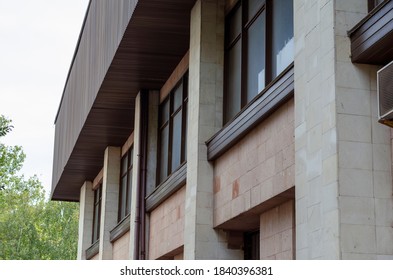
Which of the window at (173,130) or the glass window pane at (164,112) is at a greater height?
the glass window pane at (164,112)

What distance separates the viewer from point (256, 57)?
16484 millimetres

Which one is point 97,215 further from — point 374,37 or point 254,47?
point 374,37

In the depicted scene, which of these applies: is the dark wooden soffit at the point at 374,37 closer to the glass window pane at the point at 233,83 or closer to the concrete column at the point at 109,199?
the glass window pane at the point at 233,83

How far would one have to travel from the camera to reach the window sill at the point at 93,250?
A: 113 feet

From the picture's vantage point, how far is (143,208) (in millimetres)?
24719

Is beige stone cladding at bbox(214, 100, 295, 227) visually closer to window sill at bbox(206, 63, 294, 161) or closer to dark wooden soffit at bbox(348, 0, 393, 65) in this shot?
window sill at bbox(206, 63, 294, 161)

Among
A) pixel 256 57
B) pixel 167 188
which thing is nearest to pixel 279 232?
pixel 256 57

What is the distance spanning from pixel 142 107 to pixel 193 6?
21.8 feet

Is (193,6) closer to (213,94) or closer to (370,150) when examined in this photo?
(213,94)

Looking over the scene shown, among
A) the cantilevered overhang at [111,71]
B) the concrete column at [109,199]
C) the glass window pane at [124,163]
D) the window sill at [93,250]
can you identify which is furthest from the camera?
the window sill at [93,250]

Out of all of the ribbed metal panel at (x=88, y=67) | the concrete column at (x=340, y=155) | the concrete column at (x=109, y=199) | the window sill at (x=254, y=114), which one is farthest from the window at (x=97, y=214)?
the concrete column at (x=340, y=155)

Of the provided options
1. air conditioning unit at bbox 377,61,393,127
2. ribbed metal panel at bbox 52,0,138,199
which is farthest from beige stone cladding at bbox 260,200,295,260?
ribbed metal panel at bbox 52,0,138,199

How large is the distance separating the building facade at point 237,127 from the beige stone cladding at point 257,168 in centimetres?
4
